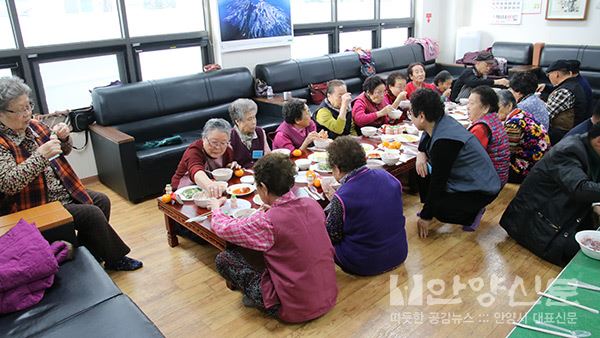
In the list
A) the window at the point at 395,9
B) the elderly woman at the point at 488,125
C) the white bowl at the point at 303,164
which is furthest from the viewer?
the window at the point at 395,9

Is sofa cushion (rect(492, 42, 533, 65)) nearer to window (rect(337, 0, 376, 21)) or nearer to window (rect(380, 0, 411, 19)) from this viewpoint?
window (rect(380, 0, 411, 19))

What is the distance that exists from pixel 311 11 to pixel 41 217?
16.1 feet

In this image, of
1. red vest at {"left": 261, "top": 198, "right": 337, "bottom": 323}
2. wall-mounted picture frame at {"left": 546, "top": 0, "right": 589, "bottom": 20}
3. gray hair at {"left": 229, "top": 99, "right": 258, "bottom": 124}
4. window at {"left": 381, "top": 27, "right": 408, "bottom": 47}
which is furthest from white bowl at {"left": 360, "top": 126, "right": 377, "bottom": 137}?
wall-mounted picture frame at {"left": 546, "top": 0, "right": 589, "bottom": 20}

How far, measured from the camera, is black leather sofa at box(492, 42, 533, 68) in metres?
6.75

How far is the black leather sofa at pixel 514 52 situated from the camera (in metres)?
6.75

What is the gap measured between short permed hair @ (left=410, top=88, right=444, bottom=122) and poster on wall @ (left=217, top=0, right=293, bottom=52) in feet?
9.64

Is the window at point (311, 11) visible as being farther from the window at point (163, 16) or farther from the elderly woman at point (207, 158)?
the elderly woman at point (207, 158)

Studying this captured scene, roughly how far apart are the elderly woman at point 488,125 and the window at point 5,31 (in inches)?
154

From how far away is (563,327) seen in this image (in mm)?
1423

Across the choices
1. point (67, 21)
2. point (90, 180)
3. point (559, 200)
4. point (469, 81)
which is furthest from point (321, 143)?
point (67, 21)

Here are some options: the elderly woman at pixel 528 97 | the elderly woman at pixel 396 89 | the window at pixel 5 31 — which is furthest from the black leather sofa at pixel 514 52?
the window at pixel 5 31

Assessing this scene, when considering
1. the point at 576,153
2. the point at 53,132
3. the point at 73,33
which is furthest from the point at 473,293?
the point at 73,33

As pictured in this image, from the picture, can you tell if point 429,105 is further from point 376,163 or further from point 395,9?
point 395,9

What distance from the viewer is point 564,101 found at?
14.5 feet
